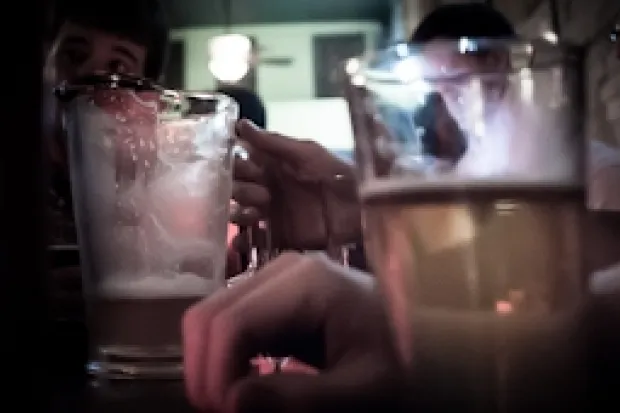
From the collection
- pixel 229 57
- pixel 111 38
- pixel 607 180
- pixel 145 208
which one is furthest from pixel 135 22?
pixel 229 57

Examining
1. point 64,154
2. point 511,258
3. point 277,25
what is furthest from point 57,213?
point 277,25

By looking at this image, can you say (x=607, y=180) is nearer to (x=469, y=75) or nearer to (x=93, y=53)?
(x=469, y=75)

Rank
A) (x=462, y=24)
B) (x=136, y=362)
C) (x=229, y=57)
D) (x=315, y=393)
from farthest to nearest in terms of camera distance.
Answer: (x=229, y=57)
(x=462, y=24)
(x=136, y=362)
(x=315, y=393)

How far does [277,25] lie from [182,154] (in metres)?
0.76

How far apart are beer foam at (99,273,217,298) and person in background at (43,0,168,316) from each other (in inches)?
1.7

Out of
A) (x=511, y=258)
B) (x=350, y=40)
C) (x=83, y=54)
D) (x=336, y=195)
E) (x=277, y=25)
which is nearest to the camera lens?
(x=511, y=258)

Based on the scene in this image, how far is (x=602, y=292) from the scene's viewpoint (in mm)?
290

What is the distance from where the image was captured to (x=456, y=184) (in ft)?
0.85

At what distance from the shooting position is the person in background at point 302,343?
0.80 ft

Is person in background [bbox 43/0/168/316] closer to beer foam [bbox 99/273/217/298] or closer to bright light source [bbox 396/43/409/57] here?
beer foam [bbox 99/273/217/298]

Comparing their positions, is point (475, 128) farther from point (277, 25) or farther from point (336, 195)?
point (277, 25)

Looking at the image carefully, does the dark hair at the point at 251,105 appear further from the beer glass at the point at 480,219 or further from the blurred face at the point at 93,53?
the beer glass at the point at 480,219

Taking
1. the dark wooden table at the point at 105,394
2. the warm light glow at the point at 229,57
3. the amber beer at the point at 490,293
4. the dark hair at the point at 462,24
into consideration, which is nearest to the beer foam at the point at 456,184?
the amber beer at the point at 490,293

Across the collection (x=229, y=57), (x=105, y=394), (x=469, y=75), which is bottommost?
(x=105, y=394)
